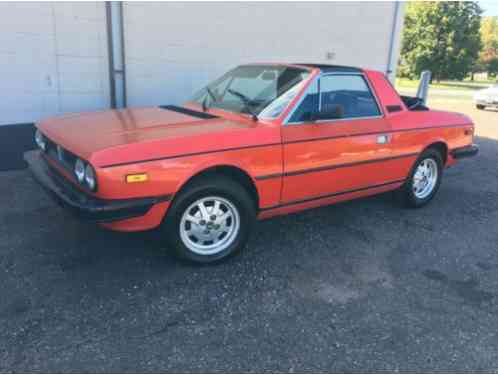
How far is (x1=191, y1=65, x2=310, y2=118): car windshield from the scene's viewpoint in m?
3.79

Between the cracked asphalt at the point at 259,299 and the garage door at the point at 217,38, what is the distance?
267 cm

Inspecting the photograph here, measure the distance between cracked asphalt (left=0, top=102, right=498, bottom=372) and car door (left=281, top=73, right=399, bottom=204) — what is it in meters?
0.53

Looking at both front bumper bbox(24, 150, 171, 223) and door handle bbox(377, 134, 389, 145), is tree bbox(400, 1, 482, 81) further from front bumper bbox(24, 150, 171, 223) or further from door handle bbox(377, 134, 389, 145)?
front bumper bbox(24, 150, 171, 223)

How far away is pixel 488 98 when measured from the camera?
16.0m

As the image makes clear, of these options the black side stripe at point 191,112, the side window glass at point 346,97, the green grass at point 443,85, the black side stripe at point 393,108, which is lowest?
the green grass at point 443,85

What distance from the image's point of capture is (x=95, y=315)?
2.81 meters

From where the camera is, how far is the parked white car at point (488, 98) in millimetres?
15789

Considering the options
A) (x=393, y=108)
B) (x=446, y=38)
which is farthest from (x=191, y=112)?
(x=446, y=38)

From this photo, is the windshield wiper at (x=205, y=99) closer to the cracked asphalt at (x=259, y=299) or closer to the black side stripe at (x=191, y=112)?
the black side stripe at (x=191, y=112)

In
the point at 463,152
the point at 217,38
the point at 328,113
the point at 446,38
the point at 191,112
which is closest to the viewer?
the point at 328,113

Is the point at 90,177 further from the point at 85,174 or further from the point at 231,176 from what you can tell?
the point at 231,176

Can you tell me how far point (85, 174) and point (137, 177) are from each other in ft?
1.22

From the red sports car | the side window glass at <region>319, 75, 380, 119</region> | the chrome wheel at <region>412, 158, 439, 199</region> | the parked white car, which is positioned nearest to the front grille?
the red sports car

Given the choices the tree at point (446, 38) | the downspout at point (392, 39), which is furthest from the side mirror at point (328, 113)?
the tree at point (446, 38)
